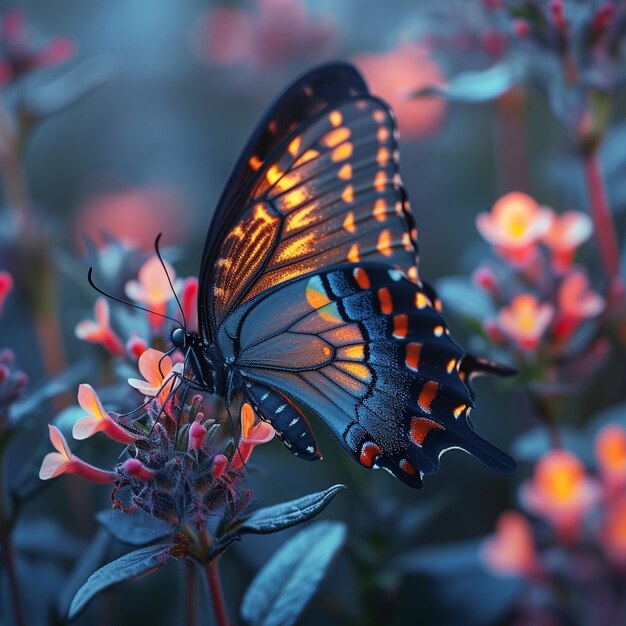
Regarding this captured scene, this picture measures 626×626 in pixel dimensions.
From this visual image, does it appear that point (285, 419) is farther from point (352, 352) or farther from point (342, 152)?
point (342, 152)

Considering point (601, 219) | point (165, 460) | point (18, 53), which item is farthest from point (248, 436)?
point (18, 53)

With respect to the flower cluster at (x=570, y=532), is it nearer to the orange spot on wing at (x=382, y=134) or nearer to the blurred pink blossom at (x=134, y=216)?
the orange spot on wing at (x=382, y=134)

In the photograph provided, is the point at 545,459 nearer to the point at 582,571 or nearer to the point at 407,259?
the point at 582,571

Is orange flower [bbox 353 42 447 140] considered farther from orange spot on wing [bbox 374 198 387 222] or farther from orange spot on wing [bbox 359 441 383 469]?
orange spot on wing [bbox 359 441 383 469]

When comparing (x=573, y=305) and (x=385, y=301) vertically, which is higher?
(x=385, y=301)

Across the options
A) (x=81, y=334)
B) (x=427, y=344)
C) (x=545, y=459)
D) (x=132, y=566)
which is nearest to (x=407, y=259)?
(x=427, y=344)

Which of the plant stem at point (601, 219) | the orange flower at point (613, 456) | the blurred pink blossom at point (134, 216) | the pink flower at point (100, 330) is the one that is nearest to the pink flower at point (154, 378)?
the pink flower at point (100, 330)

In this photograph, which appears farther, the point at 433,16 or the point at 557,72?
the point at 433,16

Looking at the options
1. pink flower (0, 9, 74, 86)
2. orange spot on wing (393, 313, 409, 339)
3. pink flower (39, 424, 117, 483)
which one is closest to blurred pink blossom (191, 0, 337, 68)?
pink flower (0, 9, 74, 86)
